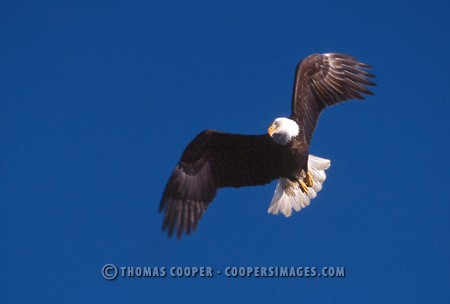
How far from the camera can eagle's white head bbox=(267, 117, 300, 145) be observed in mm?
5711

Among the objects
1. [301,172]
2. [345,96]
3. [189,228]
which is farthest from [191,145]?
[345,96]

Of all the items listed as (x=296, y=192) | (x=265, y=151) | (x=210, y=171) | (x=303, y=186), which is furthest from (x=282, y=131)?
(x=296, y=192)

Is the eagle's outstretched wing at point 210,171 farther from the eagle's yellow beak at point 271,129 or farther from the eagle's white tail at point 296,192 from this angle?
the eagle's white tail at point 296,192

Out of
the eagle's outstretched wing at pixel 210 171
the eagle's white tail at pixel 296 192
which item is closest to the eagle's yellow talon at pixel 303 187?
the eagle's white tail at pixel 296 192

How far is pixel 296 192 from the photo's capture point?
6980 mm

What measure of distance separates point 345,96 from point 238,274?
6.97 ft

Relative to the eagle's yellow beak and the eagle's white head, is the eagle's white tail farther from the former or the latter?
the eagle's yellow beak

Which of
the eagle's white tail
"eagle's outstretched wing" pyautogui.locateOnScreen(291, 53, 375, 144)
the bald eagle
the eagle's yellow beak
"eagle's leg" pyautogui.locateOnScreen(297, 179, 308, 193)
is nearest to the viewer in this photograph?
the eagle's yellow beak

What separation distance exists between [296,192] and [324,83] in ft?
4.31

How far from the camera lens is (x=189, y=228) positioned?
5.90 m

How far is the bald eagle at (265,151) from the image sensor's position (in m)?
5.88

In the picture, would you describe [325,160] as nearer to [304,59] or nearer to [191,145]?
[304,59]

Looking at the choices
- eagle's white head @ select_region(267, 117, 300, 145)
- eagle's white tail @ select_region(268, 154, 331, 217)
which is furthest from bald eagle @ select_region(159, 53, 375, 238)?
eagle's white tail @ select_region(268, 154, 331, 217)

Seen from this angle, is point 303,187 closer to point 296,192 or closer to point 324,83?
point 296,192
